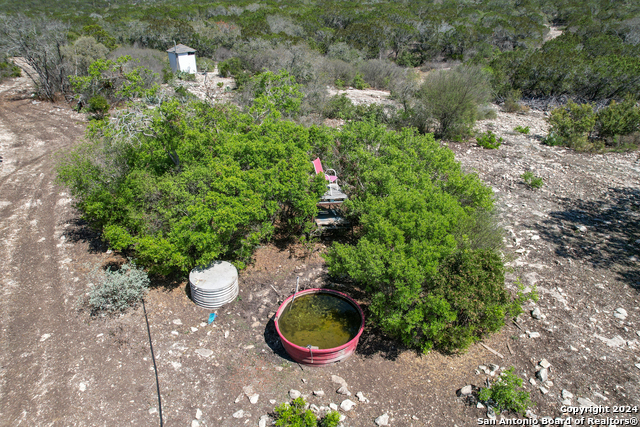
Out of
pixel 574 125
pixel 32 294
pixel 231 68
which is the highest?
pixel 231 68

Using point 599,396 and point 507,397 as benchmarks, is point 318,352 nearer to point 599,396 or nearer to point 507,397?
point 507,397

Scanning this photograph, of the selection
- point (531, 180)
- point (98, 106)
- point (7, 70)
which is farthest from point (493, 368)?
point (7, 70)

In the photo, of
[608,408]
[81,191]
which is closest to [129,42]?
[81,191]

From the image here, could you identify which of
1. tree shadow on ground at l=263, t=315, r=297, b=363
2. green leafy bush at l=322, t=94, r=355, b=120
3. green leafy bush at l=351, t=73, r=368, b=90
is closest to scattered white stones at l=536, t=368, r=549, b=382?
tree shadow on ground at l=263, t=315, r=297, b=363

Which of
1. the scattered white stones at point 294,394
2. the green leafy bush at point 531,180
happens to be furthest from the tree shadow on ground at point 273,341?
the green leafy bush at point 531,180

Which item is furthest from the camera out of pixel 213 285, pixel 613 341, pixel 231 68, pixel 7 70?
pixel 231 68

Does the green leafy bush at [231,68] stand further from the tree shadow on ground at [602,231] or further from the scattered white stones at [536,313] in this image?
the scattered white stones at [536,313]
